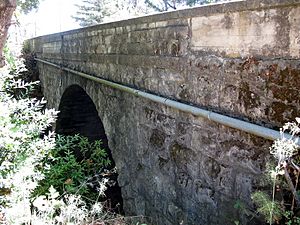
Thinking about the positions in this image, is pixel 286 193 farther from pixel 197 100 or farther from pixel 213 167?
pixel 197 100

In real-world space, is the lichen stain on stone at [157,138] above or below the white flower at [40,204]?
above

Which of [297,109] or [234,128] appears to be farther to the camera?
[234,128]

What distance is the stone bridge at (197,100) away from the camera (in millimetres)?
2186

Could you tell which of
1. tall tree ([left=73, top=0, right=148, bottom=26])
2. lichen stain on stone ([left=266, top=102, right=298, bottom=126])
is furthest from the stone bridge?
tall tree ([left=73, top=0, right=148, bottom=26])

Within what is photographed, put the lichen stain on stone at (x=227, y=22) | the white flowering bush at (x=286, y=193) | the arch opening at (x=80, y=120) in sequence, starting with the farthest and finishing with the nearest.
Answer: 1. the arch opening at (x=80, y=120)
2. the lichen stain on stone at (x=227, y=22)
3. the white flowering bush at (x=286, y=193)

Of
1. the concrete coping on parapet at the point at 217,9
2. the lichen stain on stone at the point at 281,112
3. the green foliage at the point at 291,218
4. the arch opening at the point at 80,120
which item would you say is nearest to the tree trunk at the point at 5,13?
the concrete coping on parapet at the point at 217,9

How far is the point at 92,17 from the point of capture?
18891mm

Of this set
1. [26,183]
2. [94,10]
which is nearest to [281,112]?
[26,183]

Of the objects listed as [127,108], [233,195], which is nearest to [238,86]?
[233,195]

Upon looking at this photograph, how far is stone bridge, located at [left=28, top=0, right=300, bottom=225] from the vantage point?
219cm

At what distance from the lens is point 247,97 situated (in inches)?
93.4

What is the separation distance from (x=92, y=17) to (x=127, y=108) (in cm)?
1562

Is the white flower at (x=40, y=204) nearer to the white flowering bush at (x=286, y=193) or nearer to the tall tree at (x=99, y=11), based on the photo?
the white flowering bush at (x=286, y=193)

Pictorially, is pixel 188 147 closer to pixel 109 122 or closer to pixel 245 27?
pixel 245 27
